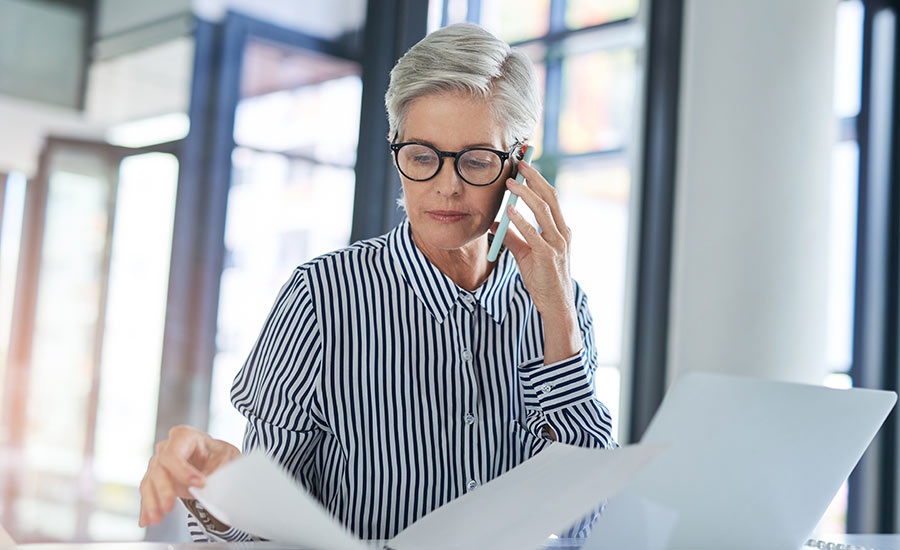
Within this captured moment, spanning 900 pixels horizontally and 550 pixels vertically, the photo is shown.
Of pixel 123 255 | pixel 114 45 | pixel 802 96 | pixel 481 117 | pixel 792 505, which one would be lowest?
pixel 792 505

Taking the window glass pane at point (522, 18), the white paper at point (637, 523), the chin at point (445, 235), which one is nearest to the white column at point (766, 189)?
the window glass pane at point (522, 18)

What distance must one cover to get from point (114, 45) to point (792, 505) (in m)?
1.92

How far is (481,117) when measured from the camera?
106 centimetres

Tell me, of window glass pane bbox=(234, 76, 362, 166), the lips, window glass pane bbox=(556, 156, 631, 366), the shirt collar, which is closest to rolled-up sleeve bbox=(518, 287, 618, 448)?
the shirt collar

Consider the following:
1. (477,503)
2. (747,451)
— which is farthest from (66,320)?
(747,451)

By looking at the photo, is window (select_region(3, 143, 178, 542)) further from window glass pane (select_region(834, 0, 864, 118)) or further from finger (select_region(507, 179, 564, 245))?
window glass pane (select_region(834, 0, 864, 118))

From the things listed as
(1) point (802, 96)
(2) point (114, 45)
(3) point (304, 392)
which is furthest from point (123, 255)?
(1) point (802, 96)

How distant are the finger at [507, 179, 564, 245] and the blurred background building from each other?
1.40m

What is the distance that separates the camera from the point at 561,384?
1053mm

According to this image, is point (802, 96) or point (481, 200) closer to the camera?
point (481, 200)

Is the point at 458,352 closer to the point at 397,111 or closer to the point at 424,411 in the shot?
the point at 424,411

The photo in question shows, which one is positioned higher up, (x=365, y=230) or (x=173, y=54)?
(x=173, y=54)

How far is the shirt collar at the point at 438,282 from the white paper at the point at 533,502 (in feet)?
1.33

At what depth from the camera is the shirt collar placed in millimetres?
1149
